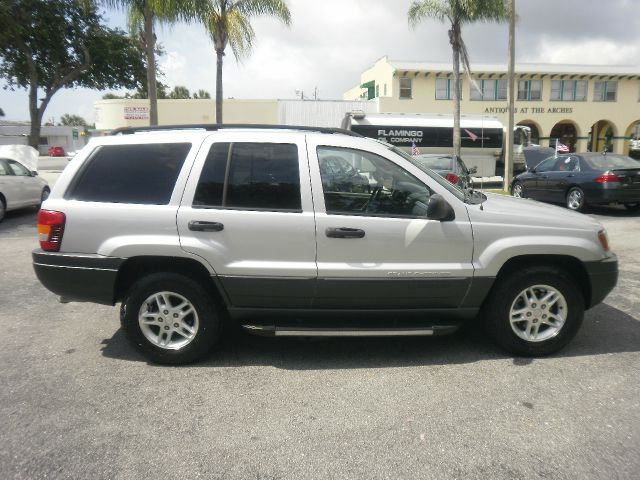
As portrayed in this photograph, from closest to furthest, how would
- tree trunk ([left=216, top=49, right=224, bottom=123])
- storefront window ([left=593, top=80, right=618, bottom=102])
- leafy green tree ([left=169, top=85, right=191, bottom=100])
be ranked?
tree trunk ([left=216, top=49, right=224, bottom=123]) → storefront window ([left=593, top=80, right=618, bottom=102]) → leafy green tree ([left=169, top=85, right=191, bottom=100])

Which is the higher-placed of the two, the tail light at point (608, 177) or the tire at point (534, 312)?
the tail light at point (608, 177)

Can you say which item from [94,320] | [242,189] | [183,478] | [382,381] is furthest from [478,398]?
[94,320]

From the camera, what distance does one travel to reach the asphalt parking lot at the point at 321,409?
8.77 ft

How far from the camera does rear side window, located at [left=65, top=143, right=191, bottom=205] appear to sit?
3.79 meters

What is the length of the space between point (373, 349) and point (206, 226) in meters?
1.76

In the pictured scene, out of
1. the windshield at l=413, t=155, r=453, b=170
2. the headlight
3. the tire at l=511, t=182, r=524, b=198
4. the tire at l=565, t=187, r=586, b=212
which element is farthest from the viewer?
the windshield at l=413, t=155, r=453, b=170

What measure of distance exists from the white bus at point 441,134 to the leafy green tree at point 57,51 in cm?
1077

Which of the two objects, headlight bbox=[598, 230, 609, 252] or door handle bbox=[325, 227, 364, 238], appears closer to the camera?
door handle bbox=[325, 227, 364, 238]

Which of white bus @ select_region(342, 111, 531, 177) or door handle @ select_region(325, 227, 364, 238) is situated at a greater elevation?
white bus @ select_region(342, 111, 531, 177)

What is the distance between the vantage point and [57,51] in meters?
20.1

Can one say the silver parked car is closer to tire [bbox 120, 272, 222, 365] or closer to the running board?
tire [bbox 120, 272, 222, 365]

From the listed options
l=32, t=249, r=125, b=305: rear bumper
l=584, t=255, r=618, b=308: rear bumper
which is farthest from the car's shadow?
l=32, t=249, r=125, b=305: rear bumper

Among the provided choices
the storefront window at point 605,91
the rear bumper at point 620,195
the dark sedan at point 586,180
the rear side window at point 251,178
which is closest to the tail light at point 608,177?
the dark sedan at point 586,180

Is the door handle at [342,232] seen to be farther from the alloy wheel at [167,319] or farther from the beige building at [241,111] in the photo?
the beige building at [241,111]
